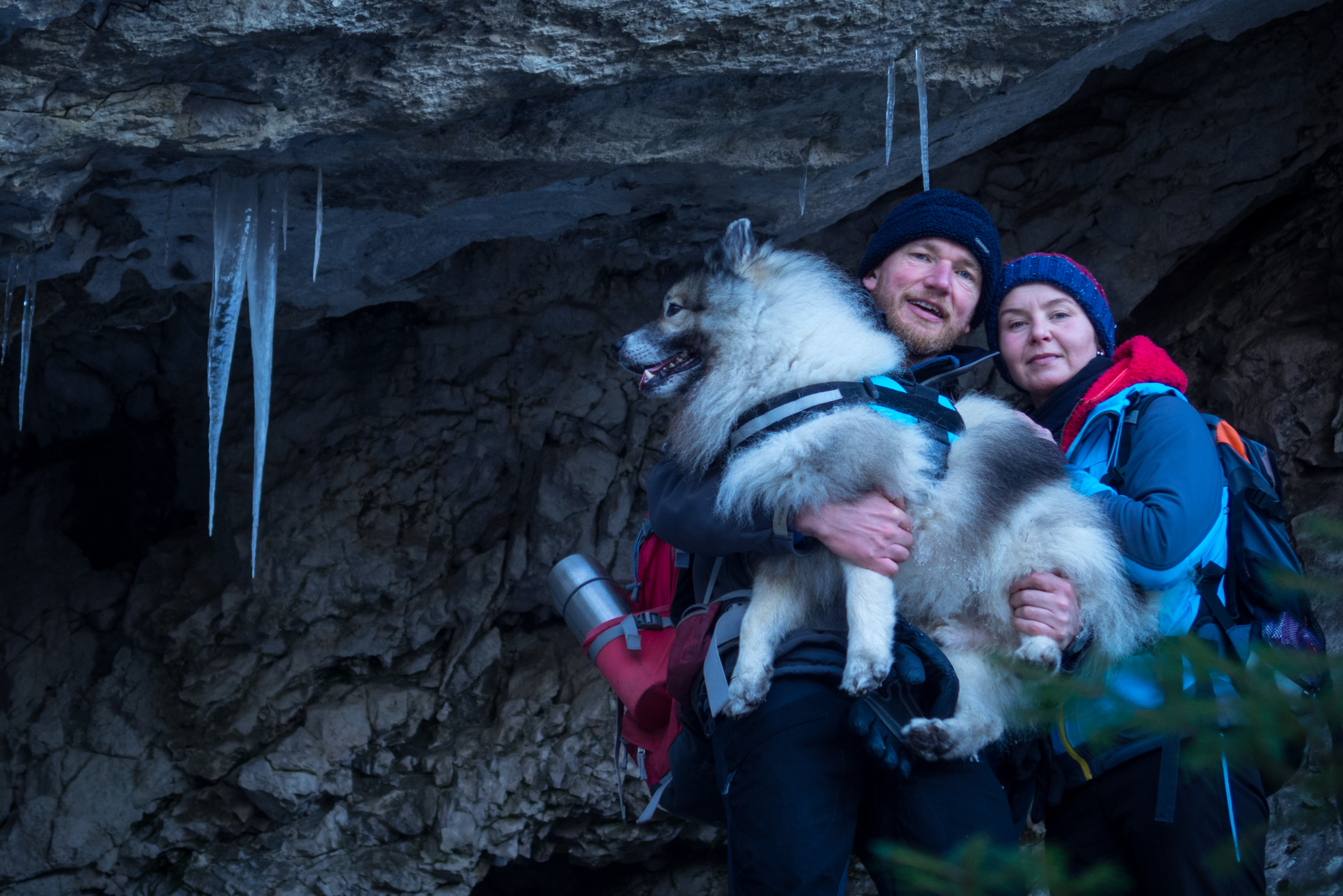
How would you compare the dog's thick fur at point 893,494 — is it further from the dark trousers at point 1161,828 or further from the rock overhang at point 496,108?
the rock overhang at point 496,108

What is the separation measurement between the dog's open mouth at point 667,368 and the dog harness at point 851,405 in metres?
0.28

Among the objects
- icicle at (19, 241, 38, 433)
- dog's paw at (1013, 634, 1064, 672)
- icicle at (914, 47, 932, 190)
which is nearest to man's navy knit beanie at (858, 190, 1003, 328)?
icicle at (914, 47, 932, 190)

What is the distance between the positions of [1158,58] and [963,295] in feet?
10.9

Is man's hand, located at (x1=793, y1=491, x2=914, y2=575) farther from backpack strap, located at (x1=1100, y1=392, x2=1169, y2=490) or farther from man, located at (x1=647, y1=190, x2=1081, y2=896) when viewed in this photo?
backpack strap, located at (x1=1100, y1=392, x2=1169, y2=490)

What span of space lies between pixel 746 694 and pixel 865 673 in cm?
26

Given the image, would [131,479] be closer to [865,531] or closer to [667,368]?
[667,368]

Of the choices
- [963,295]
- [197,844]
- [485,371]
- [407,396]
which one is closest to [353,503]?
[407,396]

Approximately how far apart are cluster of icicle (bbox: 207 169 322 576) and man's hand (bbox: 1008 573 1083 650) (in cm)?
256

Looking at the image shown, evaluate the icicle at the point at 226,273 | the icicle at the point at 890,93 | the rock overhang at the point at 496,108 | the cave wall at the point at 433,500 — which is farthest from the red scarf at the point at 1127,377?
the icicle at the point at 226,273

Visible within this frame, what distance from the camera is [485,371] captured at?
545 centimetres

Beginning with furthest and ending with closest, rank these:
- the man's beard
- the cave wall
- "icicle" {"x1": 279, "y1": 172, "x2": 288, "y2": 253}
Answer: the cave wall
"icicle" {"x1": 279, "y1": 172, "x2": 288, "y2": 253}
the man's beard

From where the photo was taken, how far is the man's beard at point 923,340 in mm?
2611

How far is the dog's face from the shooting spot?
8.60ft

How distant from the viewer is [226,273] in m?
3.56
